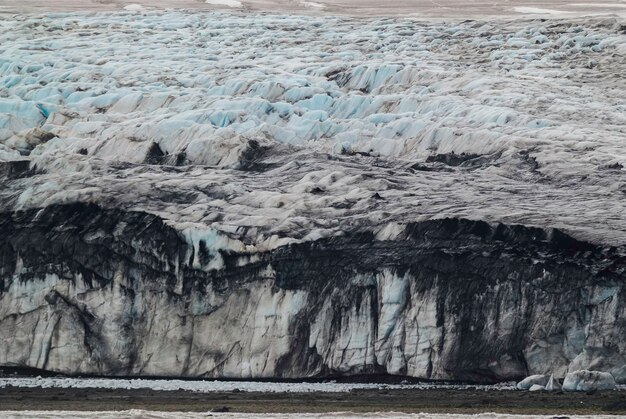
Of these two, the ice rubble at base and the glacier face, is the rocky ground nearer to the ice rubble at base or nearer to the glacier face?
the ice rubble at base

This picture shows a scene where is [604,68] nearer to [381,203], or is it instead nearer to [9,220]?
[381,203]

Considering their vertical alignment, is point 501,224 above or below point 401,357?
above

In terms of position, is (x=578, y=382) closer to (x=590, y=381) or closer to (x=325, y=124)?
(x=590, y=381)

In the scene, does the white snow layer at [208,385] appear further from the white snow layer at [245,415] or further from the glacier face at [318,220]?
the white snow layer at [245,415]

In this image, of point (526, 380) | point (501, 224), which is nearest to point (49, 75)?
point (501, 224)

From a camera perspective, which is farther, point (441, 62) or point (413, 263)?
point (441, 62)

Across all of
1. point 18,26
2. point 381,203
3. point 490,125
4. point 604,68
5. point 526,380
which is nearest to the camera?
point 526,380

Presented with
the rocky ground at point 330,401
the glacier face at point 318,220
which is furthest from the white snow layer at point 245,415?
the glacier face at point 318,220

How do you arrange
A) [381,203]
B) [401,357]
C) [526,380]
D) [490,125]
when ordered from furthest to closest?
1. [490,125]
2. [381,203]
3. [401,357]
4. [526,380]
